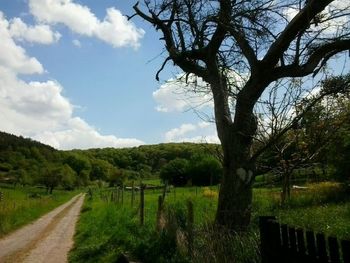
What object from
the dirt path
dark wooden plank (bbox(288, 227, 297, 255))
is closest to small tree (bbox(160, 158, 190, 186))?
the dirt path

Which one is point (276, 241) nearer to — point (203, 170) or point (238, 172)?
point (238, 172)

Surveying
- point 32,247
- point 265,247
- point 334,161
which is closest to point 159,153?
point 334,161

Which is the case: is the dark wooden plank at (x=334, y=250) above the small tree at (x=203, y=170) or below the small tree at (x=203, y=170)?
below

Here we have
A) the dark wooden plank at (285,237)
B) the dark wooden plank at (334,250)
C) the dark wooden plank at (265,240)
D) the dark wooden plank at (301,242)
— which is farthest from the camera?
the dark wooden plank at (265,240)

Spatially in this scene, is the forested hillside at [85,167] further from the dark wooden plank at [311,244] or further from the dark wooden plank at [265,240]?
the dark wooden plank at [311,244]

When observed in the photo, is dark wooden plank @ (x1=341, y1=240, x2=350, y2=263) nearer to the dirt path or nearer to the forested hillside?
the dirt path

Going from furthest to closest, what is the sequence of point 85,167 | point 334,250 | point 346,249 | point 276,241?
point 85,167 < point 276,241 < point 334,250 < point 346,249

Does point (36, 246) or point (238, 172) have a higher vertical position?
point (238, 172)

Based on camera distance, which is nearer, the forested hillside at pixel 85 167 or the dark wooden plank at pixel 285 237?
the dark wooden plank at pixel 285 237

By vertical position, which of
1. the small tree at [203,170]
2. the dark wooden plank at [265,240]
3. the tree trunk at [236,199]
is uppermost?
the small tree at [203,170]

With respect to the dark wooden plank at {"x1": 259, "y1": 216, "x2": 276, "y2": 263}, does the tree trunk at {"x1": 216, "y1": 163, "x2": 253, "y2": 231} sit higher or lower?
higher

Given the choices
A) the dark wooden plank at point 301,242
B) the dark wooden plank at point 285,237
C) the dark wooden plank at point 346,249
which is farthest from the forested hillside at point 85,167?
the dark wooden plank at point 346,249

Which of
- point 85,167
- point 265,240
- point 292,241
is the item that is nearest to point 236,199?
point 265,240

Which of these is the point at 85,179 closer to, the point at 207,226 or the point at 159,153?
the point at 159,153
